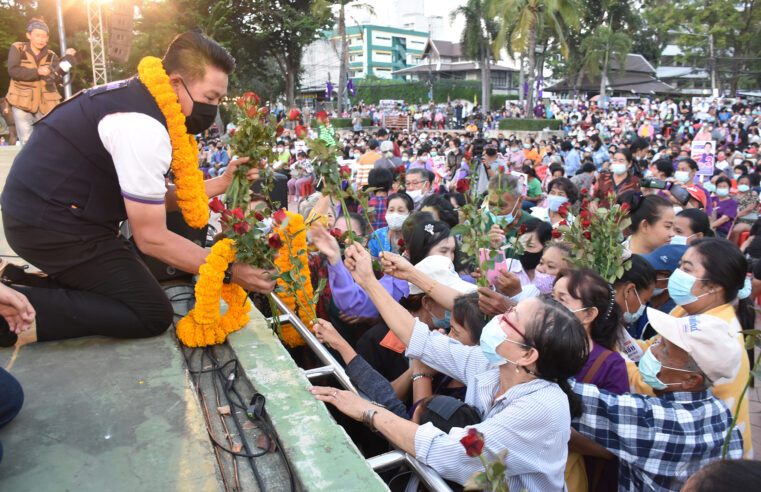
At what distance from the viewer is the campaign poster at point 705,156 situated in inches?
385

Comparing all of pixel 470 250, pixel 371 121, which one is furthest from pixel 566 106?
pixel 470 250

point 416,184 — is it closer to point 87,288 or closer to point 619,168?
point 619,168

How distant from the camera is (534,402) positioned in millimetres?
1890

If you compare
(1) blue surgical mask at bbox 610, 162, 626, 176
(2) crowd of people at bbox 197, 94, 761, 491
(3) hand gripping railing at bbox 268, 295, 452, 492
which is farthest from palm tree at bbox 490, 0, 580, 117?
(3) hand gripping railing at bbox 268, 295, 452, 492

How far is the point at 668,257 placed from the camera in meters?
3.96

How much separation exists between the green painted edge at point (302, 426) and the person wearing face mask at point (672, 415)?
3.38 ft

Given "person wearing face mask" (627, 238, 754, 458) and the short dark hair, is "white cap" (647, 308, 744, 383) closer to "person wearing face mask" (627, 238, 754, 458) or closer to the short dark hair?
"person wearing face mask" (627, 238, 754, 458)

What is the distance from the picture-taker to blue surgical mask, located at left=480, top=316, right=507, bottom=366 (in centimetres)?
206

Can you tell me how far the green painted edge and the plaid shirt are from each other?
40.8 inches

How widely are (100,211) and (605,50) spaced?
39.6 metres

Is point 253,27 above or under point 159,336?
above

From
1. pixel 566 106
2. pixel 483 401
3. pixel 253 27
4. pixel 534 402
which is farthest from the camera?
pixel 566 106

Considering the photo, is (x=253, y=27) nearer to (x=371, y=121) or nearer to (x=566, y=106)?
(x=371, y=121)

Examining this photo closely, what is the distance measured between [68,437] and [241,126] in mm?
1874
